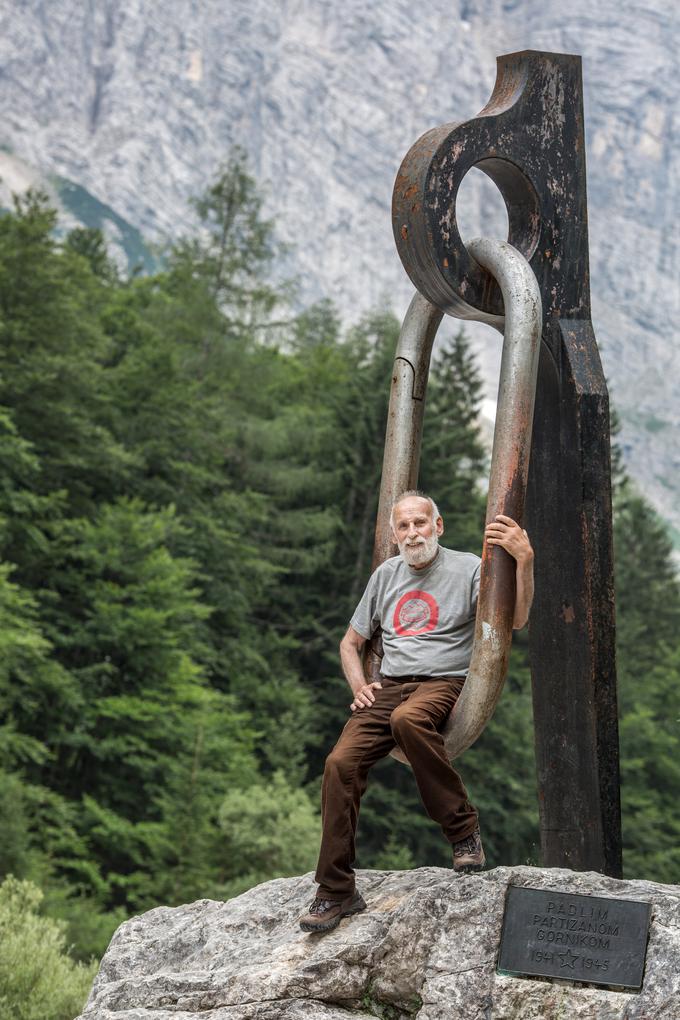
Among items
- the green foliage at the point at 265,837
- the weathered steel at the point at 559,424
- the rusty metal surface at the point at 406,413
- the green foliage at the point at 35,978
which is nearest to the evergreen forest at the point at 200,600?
the green foliage at the point at 265,837

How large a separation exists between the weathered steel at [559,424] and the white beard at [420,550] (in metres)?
1.01

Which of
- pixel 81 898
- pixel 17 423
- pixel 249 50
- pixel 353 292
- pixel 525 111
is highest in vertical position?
pixel 249 50

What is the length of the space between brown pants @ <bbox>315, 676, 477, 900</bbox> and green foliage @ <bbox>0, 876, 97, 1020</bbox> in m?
2.80

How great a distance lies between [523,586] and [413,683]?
1.79 feet

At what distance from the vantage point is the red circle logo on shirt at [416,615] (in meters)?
4.78

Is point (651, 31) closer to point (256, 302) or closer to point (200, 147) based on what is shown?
point (200, 147)

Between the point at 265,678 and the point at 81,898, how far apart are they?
9423 mm

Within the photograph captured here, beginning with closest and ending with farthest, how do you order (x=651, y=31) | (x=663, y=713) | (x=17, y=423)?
(x=17, y=423)
(x=663, y=713)
(x=651, y=31)

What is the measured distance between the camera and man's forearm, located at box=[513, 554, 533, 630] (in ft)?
15.1

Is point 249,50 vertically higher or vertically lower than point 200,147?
higher

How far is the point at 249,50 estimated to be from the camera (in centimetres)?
11275

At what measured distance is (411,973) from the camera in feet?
14.3

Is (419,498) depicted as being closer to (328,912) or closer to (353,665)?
(353,665)

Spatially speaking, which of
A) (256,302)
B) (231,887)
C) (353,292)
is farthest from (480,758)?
(353,292)
